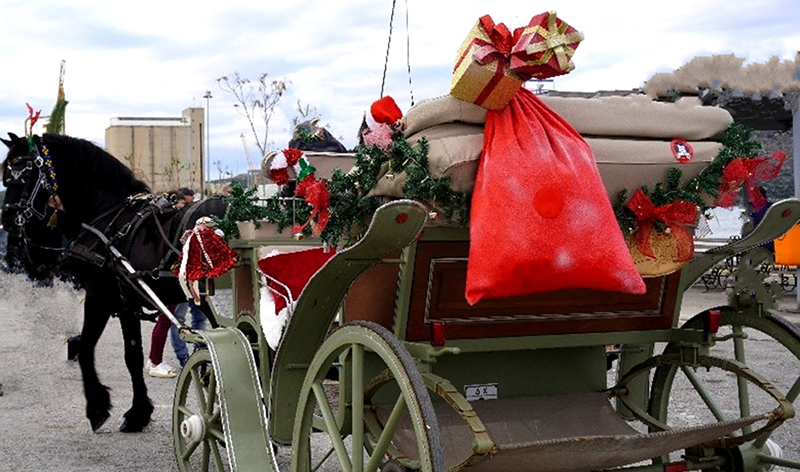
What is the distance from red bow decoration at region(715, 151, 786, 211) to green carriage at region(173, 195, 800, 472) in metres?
0.16

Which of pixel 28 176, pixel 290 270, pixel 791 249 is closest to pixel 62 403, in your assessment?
pixel 28 176

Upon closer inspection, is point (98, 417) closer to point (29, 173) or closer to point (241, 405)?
point (29, 173)

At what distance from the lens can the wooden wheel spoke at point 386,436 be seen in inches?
118

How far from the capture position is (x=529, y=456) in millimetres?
3090

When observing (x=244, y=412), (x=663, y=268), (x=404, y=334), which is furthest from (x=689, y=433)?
(x=244, y=412)

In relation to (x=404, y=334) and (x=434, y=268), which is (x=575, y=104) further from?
(x=404, y=334)

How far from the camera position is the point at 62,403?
7543 millimetres

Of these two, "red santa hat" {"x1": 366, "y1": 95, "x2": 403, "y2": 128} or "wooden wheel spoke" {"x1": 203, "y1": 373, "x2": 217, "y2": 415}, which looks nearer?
"red santa hat" {"x1": 366, "y1": 95, "x2": 403, "y2": 128}

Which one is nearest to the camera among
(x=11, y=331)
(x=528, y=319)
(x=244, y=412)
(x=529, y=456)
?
(x=529, y=456)

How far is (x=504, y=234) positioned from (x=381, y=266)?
74 cm

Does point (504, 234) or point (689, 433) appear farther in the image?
point (689, 433)

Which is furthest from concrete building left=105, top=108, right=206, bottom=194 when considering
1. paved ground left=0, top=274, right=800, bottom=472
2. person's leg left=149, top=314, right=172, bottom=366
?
person's leg left=149, top=314, right=172, bottom=366

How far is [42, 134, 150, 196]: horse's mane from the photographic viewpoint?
658 cm

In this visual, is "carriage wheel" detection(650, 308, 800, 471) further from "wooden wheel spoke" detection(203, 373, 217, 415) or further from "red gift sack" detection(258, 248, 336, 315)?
"wooden wheel spoke" detection(203, 373, 217, 415)
